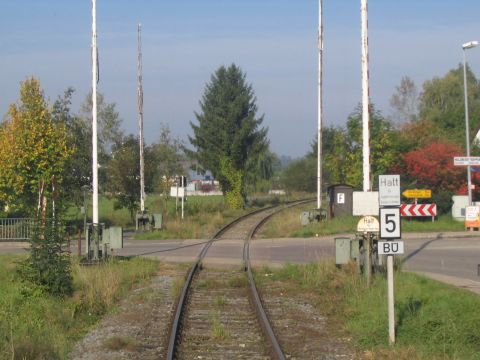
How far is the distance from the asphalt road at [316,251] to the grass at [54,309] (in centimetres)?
561

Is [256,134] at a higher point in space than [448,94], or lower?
lower

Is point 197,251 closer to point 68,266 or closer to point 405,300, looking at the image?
point 68,266

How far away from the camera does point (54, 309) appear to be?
14148 millimetres

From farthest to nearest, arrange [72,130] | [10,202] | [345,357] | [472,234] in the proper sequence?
[72,130], [10,202], [472,234], [345,357]

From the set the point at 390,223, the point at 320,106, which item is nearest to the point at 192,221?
the point at 320,106

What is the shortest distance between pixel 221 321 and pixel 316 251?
13412 millimetres

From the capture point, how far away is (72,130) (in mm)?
44281

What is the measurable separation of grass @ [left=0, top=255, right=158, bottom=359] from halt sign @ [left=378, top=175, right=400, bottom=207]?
5.05 m

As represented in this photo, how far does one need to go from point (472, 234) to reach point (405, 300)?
20913mm

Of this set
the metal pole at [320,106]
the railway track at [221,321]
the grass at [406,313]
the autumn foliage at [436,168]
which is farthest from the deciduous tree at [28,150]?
the grass at [406,313]

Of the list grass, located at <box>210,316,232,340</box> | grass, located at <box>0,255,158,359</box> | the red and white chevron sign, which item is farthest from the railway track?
the red and white chevron sign

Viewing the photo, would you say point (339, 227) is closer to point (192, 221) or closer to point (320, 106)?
point (320, 106)

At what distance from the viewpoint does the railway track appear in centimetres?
1106

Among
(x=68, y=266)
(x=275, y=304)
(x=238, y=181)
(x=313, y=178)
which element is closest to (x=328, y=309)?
(x=275, y=304)
